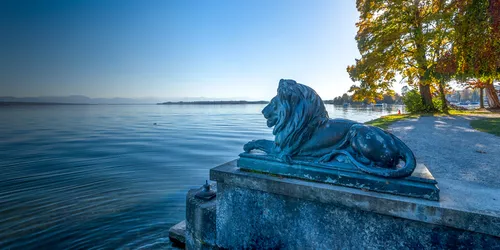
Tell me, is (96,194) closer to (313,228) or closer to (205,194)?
(205,194)

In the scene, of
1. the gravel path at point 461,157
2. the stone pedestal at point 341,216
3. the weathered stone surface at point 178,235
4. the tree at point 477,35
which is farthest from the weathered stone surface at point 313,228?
the tree at point 477,35

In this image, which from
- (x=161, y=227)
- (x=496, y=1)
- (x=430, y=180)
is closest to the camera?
(x=430, y=180)

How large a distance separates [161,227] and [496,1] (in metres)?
12.4

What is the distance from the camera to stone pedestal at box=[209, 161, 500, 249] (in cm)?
177

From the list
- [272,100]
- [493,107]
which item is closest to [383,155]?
[272,100]

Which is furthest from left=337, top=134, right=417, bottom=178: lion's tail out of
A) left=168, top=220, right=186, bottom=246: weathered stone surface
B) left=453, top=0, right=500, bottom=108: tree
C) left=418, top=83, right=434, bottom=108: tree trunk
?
left=418, top=83, right=434, bottom=108: tree trunk

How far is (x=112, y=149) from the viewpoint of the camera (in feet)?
34.3

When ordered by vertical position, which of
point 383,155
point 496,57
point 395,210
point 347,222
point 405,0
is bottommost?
point 347,222

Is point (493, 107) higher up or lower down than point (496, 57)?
lower down

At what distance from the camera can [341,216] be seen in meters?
2.16

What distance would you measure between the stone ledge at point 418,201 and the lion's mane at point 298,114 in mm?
391

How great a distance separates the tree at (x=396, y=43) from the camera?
1789 centimetres

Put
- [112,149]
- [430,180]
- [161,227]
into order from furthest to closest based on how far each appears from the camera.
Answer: [112,149] → [161,227] → [430,180]

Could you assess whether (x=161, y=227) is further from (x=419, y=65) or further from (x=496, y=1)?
(x=419, y=65)
